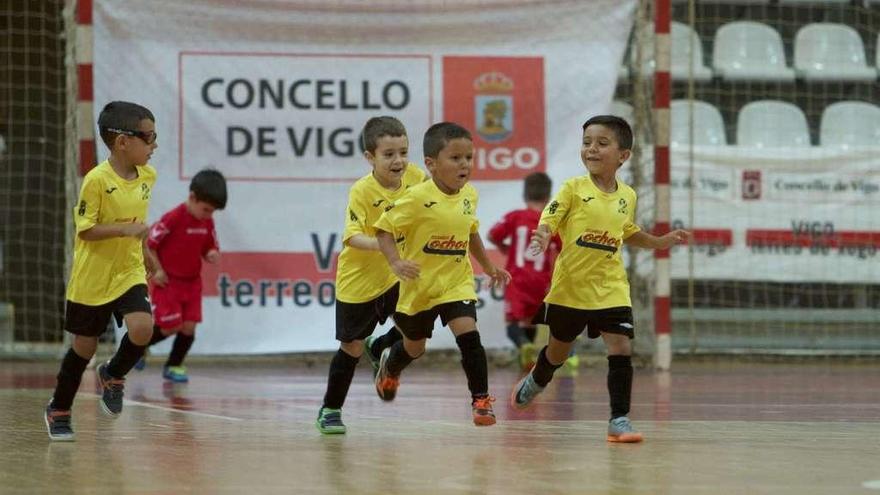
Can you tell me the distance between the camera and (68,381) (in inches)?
279

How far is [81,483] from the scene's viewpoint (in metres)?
5.38

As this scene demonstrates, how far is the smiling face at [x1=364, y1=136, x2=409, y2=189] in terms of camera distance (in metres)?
7.50

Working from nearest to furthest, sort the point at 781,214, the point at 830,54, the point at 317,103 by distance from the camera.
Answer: the point at 317,103 < the point at 781,214 < the point at 830,54

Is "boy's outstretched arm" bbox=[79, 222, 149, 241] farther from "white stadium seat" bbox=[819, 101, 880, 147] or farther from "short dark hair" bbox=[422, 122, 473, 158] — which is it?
"white stadium seat" bbox=[819, 101, 880, 147]

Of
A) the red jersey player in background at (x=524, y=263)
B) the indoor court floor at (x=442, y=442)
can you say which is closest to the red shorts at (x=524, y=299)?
the red jersey player in background at (x=524, y=263)

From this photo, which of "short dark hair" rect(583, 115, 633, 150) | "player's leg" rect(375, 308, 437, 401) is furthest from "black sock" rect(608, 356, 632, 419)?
"short dark hair" rect(583, 115, 633, 150)

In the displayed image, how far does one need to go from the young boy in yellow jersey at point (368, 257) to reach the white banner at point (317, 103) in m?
4.77

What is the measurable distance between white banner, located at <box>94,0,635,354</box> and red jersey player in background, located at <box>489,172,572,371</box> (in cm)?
26

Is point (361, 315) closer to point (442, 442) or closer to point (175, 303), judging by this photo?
point (442, 442)

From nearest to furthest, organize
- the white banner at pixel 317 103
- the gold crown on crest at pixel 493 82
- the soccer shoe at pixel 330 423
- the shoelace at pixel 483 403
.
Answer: the shoelace at pixel 483 403 → the soccer shoe at pixel 330 423 → the white banner at pixel 317 103 → the gold crown on crest at pixel 493 82

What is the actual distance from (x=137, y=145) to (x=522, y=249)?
5.41 meters

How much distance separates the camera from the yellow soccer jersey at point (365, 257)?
758 cm

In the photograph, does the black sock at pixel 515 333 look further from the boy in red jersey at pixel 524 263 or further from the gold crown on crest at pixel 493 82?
the gold crown on crest at pixel 493 82

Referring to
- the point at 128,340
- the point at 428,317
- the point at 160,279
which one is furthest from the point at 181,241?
the point at 428,317
